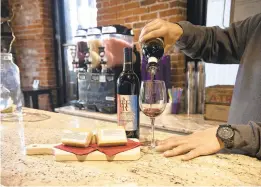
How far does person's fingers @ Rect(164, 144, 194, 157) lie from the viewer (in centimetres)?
69

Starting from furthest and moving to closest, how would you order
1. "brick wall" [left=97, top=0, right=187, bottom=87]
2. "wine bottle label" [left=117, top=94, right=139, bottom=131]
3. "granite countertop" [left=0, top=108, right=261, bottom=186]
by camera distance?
"brick wall" [left=97, top=0, right=187, bottom=87], "wine bottle label" [left=117, top=94, right=139, bottom=131], "granite countertop" [left=0, top=108, right=261, bottom=186]

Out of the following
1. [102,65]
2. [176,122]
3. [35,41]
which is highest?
[35,41]

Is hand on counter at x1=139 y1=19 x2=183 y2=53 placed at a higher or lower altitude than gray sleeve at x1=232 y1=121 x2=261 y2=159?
higher

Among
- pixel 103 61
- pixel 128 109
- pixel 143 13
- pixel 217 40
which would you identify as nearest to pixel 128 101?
pixel 128 109

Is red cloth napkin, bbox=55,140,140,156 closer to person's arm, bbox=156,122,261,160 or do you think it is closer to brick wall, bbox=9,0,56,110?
person's arm, bbox=156,122,261,160

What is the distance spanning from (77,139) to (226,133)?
427 mm

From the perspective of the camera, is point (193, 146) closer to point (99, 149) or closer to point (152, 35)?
point (99, 149)

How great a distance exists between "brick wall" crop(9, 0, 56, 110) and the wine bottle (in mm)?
2907

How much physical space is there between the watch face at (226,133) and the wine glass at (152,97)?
0.19 meters

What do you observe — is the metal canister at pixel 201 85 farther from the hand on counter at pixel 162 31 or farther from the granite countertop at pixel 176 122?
the hand on counter at pixel 162 31

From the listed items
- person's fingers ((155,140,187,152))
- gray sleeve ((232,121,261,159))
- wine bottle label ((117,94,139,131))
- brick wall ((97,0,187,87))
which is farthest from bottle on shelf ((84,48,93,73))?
gray sleeve ((232,121,261,159))

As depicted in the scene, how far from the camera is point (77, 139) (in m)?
0.69

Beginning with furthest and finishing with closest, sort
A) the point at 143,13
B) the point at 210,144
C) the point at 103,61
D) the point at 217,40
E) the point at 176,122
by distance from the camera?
the point at 143,13, the point at 103,61, the point at 176,122, the point at 217,40, the point at 210,144

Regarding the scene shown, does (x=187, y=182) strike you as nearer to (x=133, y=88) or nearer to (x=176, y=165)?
(x=176, y=165)
